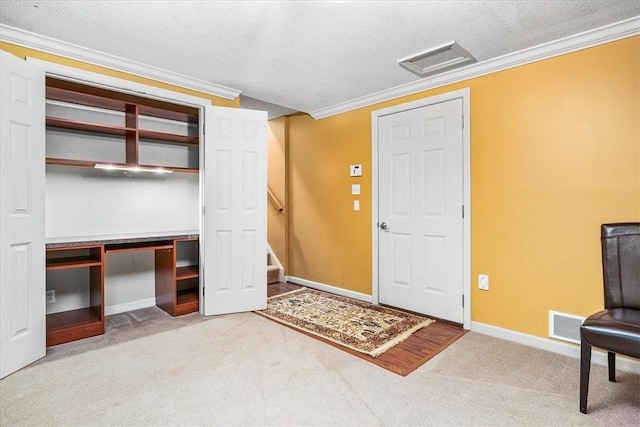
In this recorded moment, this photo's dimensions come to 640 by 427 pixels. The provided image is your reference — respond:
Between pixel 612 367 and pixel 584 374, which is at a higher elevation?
pixel 584 374

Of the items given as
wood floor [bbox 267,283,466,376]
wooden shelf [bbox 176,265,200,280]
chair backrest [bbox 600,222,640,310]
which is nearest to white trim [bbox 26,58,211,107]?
wooden shelf [bbox 176,265,200,280]

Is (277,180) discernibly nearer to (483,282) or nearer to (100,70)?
(100,70)

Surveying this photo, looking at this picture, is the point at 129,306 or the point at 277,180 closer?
the point at 129,306

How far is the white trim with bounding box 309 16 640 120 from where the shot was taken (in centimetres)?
221

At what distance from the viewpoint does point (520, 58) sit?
8.57 feet

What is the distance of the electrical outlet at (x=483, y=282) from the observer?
9.36 feet

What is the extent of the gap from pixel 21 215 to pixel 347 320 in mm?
2688

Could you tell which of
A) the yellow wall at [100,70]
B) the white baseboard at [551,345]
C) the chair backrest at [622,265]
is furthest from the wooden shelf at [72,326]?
the chair backrest at [622,265]

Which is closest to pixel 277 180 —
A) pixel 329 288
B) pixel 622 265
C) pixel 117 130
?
pixel 329 288

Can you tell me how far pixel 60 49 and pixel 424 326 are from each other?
3839 mm

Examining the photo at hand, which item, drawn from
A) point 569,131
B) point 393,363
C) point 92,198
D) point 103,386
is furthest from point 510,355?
point 92,198

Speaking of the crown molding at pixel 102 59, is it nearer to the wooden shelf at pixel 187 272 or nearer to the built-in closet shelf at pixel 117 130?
the built-in closet shelf at pixel 117 130

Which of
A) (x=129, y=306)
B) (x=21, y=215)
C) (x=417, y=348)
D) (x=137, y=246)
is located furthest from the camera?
(x=129, y=306)

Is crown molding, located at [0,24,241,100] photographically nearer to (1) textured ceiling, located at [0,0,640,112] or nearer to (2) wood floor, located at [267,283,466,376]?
(1) textured ceiling, located at [0,0,640,112]
